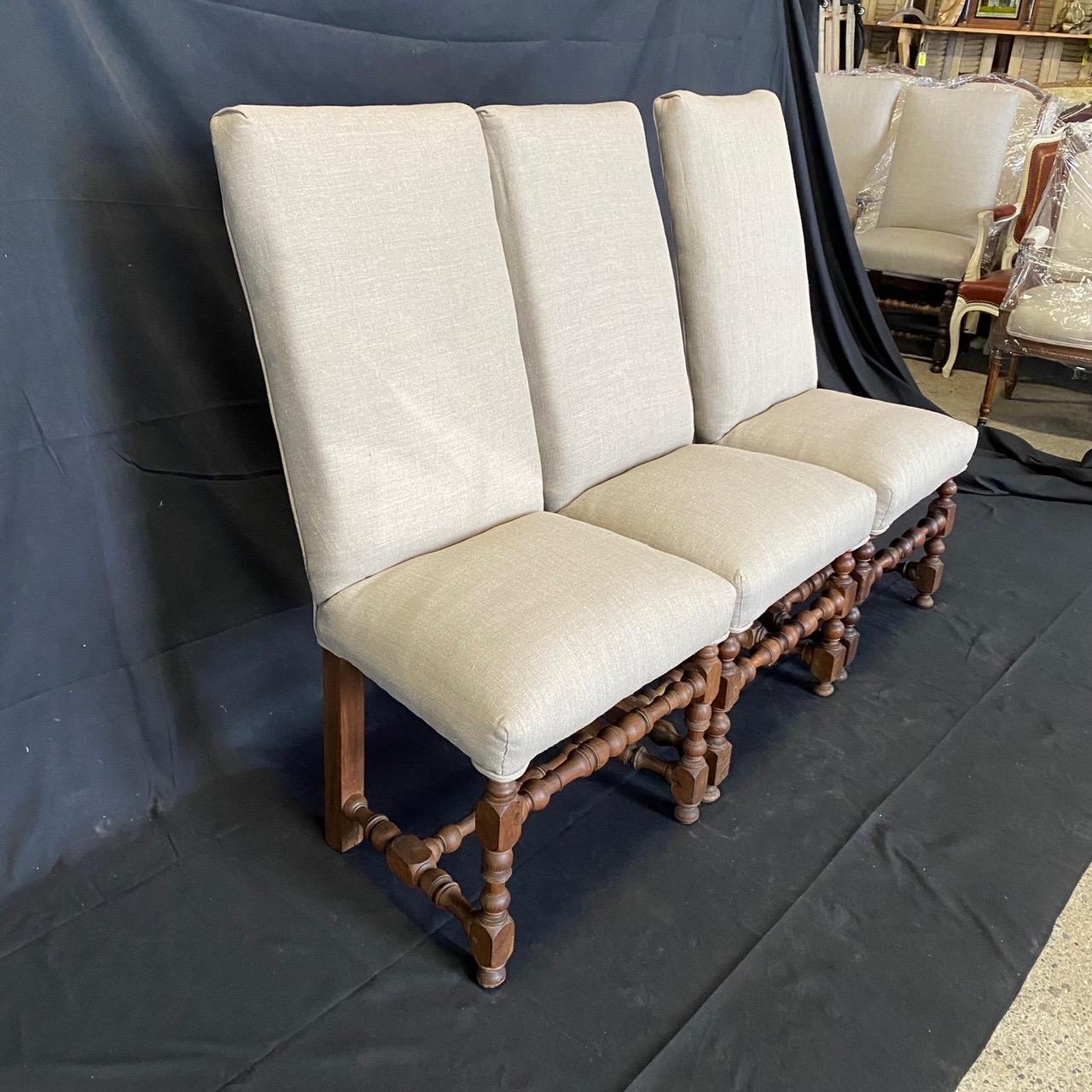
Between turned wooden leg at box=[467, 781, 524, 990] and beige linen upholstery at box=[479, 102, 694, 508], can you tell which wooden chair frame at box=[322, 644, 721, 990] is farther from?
beige linen upholstery at box=[479, 102, 694, 508]

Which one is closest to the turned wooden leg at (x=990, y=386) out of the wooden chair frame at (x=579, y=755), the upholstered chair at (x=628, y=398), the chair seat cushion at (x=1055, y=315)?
the chair seat cushion at (x=1055, y=315)

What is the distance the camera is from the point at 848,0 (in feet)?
16.0

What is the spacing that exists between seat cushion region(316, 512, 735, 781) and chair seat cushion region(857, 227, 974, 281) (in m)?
2.84

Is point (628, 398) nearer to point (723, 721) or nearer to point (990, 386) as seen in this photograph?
point (723, 721)

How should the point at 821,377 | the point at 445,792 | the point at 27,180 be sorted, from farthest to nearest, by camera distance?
the point at 821,377, the point at 445,792, the point at 27,180

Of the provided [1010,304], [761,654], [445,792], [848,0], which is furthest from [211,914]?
[848,0]

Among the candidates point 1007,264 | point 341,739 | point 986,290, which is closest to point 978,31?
point 1007,264

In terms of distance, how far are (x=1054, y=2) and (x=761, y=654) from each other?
14.5 feet

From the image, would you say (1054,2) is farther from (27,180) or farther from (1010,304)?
(27,180)

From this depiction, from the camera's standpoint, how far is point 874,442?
6.33ft

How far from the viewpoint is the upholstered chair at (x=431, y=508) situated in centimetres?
123

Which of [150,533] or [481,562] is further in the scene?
[150,533]

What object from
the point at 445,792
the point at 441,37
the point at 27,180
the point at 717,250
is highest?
the point at 441,37

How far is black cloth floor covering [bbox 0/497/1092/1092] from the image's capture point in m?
1.25
